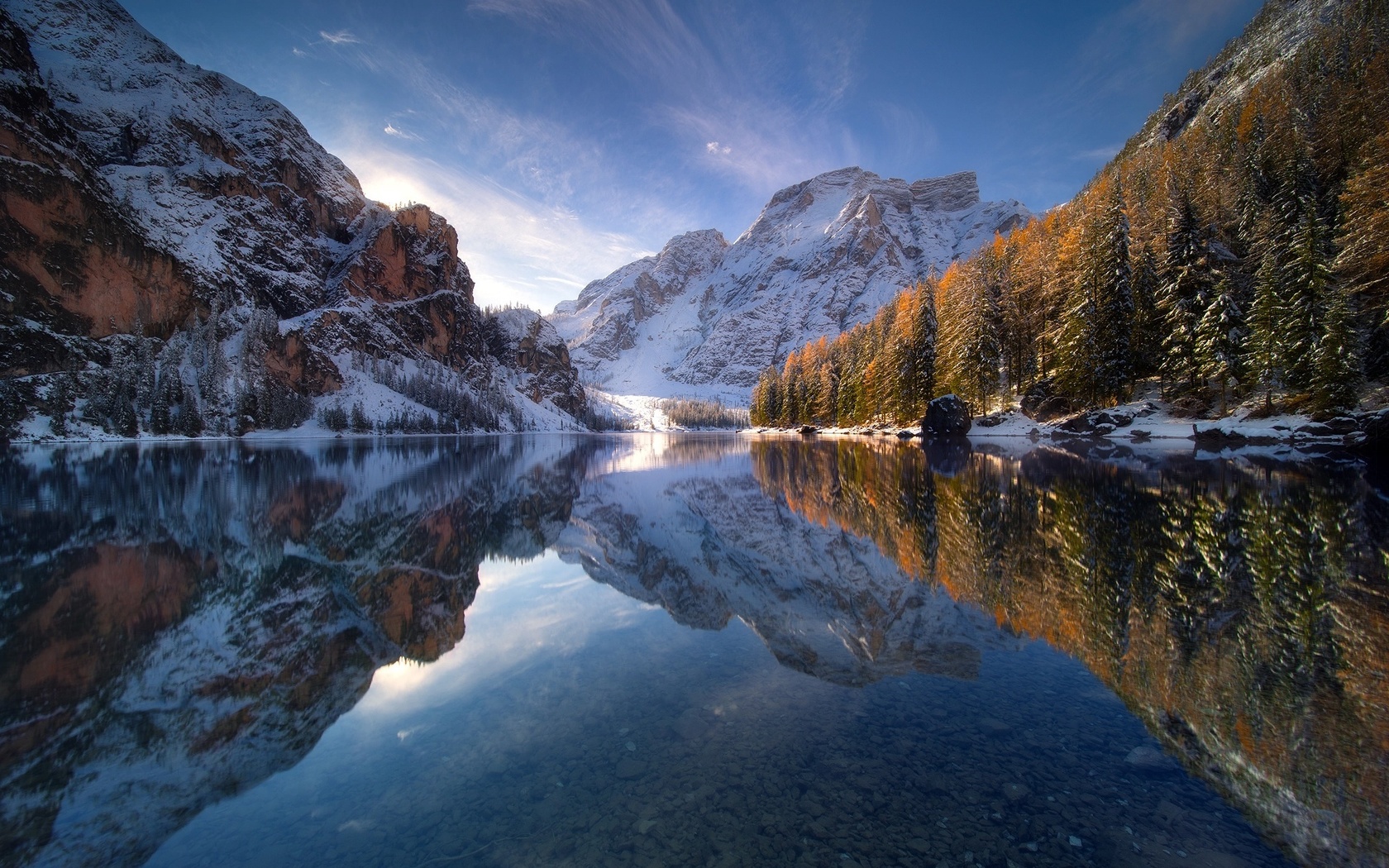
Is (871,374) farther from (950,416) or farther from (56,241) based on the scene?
(56,241)

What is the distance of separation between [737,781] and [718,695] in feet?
5.38

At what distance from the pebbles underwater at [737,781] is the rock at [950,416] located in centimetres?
4311

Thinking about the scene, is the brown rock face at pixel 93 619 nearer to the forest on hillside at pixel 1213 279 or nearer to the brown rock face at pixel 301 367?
the forest on hillside at pixel 1213 279

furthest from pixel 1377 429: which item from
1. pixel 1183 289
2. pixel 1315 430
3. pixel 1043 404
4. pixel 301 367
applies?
pixel 301 367

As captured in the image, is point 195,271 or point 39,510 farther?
point 195,271

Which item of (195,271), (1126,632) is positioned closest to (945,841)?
(1126,632)

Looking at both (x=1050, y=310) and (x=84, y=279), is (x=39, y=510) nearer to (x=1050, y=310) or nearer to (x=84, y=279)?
(x=1050, y=310)

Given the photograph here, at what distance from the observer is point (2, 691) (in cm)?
562

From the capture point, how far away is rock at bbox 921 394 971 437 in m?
45.0

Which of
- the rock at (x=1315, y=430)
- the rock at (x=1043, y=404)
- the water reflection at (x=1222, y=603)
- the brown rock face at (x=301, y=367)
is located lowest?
the water reflection at (x=1222, y=603)

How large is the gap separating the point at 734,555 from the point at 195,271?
525 feet

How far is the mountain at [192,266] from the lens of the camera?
8300 cm

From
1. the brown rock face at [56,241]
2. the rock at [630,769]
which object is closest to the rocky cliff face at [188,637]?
the rock at [630,769]

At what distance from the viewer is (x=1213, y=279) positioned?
31.6 metres
